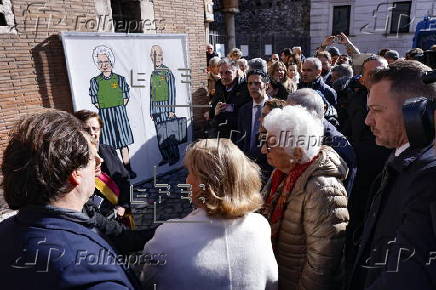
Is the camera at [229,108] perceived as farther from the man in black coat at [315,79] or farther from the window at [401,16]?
the window at [401,16]

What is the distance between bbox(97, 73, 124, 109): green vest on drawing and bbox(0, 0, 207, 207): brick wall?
1.76ft

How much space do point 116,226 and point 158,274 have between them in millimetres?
677

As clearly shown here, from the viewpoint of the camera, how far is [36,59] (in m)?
4.55

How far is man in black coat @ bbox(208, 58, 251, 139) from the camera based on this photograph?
423 centimetres

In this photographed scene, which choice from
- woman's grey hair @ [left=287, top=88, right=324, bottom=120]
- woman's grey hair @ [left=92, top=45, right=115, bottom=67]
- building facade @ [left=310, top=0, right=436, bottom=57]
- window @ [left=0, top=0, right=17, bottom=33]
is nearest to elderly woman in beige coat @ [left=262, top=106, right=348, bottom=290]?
woman's grey hair @ [left=287, top=88, right=324, bottom=120]

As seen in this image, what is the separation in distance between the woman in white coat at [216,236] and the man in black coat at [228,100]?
2473 mm

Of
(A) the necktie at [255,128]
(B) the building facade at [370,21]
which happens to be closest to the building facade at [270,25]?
(B) the building facade at [370,21]

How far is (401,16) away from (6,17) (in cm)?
1899

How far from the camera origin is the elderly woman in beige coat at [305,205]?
5.36ft

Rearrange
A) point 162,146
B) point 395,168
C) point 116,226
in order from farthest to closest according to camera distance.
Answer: point 162,146 < point 116,226 < point 395,168

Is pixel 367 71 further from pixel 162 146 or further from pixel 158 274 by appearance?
pixel 162 146

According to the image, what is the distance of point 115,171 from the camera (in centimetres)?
279

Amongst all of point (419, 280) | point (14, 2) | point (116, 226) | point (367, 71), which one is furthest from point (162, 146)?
point (419, 280)

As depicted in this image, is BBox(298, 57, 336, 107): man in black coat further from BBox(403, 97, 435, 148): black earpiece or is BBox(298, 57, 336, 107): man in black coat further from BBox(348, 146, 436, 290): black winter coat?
BBox(403, 97, 435, 148): black earpiece
